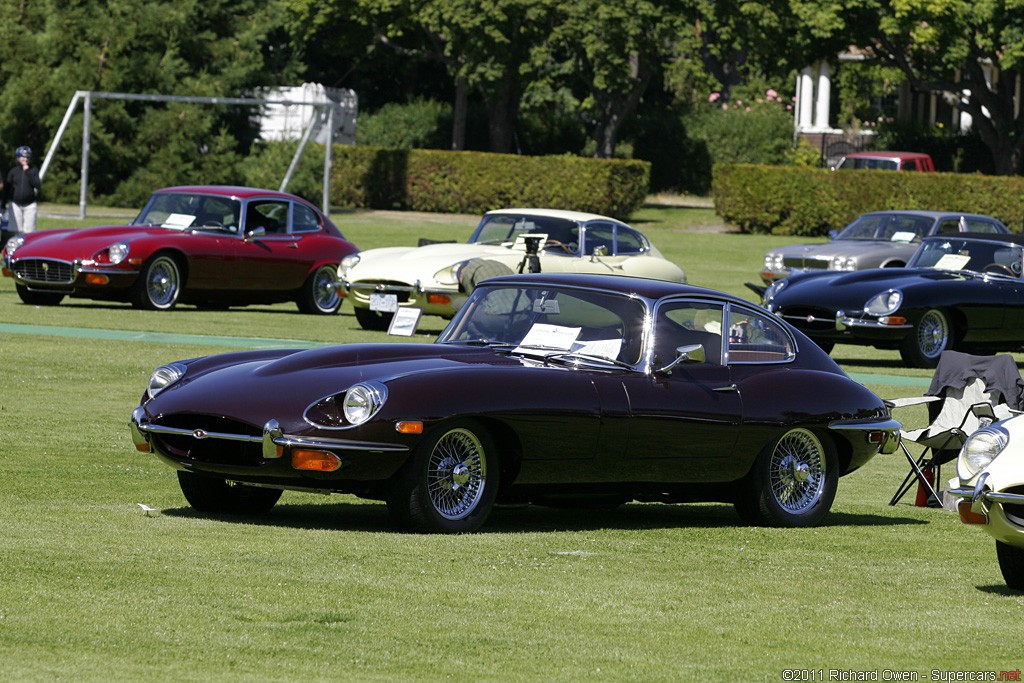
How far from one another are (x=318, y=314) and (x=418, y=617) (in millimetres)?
18309

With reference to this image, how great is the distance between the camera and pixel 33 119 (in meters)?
46.3

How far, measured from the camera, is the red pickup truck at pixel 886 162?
1998 inches

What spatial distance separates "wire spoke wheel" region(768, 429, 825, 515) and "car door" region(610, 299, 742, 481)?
1.38ft

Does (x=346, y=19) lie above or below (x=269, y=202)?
above

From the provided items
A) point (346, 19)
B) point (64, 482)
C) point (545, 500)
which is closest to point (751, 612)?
point (545, 500)

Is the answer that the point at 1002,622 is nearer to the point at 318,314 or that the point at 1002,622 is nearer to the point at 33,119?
the point at 318,314

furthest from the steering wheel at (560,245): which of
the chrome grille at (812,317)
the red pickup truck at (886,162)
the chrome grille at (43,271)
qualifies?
the red pickup truck at (886,162)

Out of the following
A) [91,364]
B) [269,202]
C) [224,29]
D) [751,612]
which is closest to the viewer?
[751,612]

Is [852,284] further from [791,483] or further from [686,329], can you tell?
[686,329]

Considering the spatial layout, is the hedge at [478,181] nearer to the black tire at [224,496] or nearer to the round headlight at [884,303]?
the round headlight at [884,303]

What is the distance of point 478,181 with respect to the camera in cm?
4947

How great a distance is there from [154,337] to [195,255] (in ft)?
11.1

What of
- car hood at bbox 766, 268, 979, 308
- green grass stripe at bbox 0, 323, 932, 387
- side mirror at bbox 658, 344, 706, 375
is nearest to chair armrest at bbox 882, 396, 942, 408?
side mirror at bbox 658, 344, 706, 375

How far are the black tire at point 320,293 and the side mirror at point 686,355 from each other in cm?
1541
